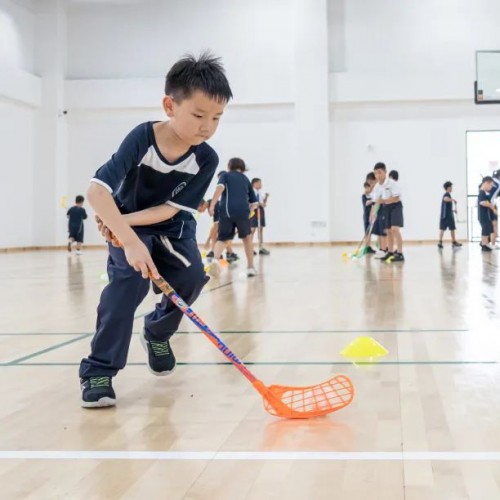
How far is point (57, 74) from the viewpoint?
17.0 meters

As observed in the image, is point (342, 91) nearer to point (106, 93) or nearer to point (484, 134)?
point (484, 134)

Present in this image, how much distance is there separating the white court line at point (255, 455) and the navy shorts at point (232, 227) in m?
6.08

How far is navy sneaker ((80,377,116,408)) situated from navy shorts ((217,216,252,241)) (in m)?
5.53

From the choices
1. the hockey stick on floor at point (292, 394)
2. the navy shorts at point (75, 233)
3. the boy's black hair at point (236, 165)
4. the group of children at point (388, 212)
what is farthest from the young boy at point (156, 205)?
the navy shorts at point (75, 233)

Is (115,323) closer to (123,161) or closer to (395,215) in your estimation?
(123,161)

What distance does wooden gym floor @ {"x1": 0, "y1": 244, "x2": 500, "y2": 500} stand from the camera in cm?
149

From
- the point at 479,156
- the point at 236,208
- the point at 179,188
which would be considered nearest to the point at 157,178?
the point at 179,188

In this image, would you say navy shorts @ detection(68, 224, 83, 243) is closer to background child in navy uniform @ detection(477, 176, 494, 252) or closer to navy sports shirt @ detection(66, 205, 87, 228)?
navy sports shirt @ detection(66, 205, 87, 228)

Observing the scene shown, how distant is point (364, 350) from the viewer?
118 inches

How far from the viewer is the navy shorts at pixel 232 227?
7.83 metres

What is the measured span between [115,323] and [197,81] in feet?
2.55

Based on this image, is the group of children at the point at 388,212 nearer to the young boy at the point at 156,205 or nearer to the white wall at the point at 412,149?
the white wall at the point at 412,149

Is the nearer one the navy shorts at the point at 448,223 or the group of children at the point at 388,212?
the group of children at the point at 388,212

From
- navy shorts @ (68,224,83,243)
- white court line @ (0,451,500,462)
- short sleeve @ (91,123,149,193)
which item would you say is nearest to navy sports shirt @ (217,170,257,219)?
short sleeve @ (91,123,149,193)
